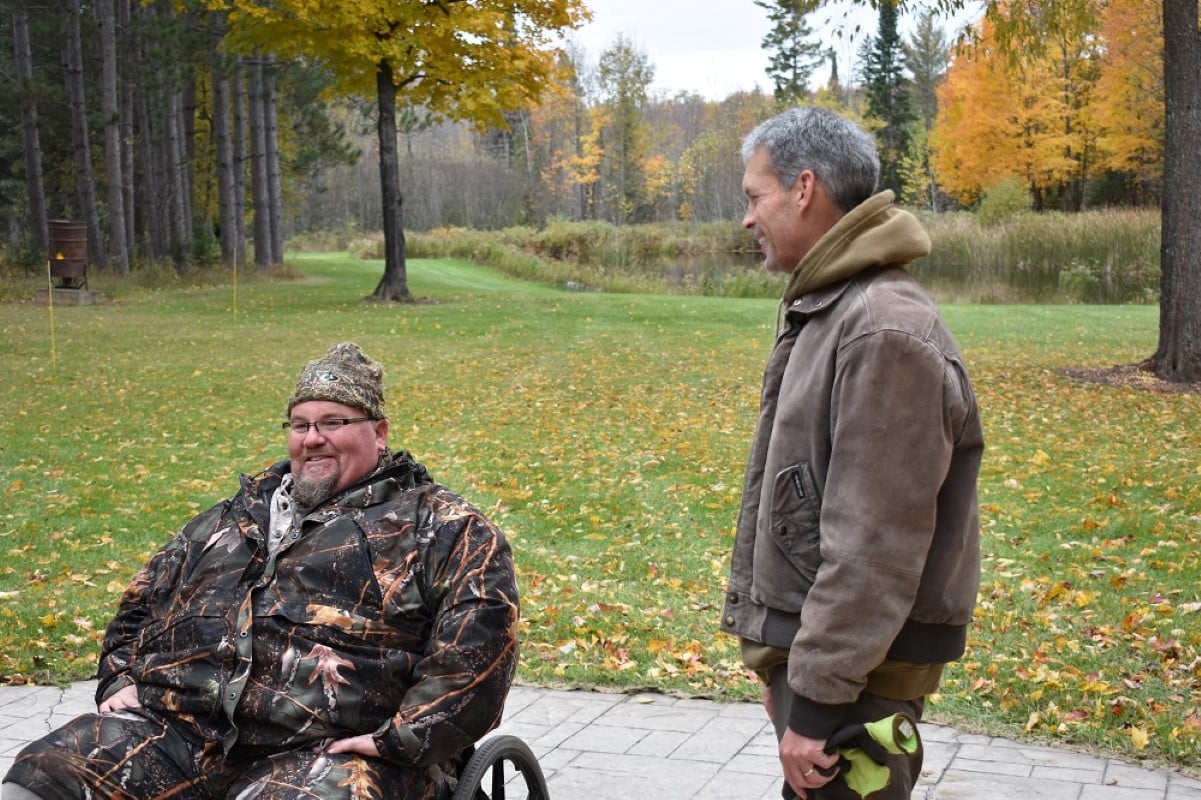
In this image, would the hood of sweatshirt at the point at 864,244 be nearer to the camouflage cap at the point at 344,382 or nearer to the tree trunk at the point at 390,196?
the camouflage cap at the point at 344,382

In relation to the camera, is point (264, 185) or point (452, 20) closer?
point (452, 20)

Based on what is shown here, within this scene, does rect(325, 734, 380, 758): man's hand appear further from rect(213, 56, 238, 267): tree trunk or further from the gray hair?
rect(213, 56, 238, 267): tree trunk

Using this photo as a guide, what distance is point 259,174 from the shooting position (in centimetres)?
3431

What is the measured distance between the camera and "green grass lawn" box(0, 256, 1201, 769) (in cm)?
545

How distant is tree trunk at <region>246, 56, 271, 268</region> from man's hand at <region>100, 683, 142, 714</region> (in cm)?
3070

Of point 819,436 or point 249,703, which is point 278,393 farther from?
point 819,436

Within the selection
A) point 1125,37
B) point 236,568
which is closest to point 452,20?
point 236,568

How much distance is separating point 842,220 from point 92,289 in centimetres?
2568

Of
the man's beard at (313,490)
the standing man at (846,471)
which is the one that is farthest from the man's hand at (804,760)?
the man's beard at (313,490)

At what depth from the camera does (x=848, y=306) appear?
7.67 feet

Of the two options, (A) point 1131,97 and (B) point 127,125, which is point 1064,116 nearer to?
(A) point 1131,97

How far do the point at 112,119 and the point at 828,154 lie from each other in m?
26.3

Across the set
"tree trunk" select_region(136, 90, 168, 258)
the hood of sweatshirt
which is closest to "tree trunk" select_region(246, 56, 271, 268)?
"tree trunk" select_region(136, 90, 168, 258)

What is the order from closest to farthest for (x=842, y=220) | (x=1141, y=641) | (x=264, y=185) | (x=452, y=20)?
1. (x=842, y=220)
2. (x=1141, y=641)
3. (x=452, y=20)
4. (x=264, y=185)
